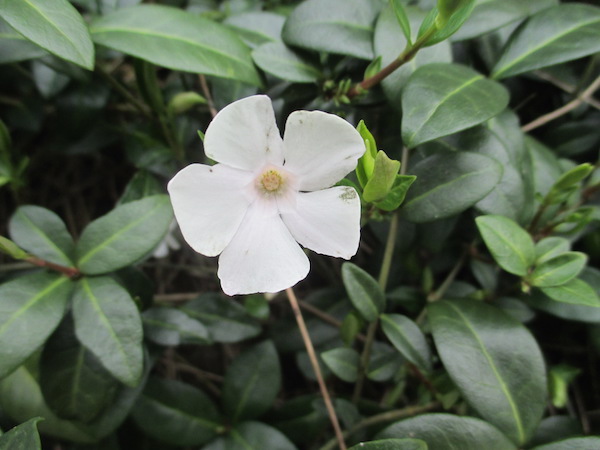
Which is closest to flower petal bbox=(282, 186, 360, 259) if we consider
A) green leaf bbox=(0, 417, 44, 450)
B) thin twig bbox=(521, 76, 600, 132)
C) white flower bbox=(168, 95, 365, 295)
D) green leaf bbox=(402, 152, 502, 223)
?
white flower bbox=(168, 95, 365, 295)

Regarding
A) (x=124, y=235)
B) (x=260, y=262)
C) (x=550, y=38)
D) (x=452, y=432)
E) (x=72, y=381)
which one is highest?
(x=550, y=38)

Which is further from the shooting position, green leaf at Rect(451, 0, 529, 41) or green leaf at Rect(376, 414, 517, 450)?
green leaf at Rect(451, 0, 529, 41)

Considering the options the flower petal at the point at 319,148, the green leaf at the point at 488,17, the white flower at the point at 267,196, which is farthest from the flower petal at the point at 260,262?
the green leaf at the point at 488,17

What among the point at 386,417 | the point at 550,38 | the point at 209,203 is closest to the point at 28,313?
the point at 209,203

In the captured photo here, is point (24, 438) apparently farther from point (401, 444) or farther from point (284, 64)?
point (284, 64)

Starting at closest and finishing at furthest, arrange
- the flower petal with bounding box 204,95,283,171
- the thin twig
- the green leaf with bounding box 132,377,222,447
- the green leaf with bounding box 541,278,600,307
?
the flower petal with bounding box 204,95,283,171 → the green leaf with bounding box 541,278,600,307 → the green leaf with bounding box 132,377,222,447 → the thin twig

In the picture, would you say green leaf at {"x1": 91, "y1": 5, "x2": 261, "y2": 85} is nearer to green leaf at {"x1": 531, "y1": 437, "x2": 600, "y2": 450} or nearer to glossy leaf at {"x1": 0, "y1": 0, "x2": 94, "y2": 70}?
glossy leaf at {"x1": 0, "y1": 0, "x2": 94, "y2": 70}

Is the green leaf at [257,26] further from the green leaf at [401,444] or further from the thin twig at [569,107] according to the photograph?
the green leaf at [401,444]
